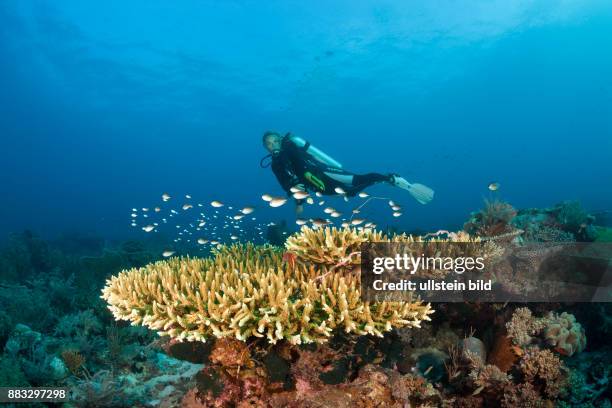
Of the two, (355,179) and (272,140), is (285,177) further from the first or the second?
(355,179)

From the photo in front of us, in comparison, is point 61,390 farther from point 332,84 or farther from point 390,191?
Answer: point 390,191

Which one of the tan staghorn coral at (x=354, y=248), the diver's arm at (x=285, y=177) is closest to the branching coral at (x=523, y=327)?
the tan staghorn coral at (x=354, y=248)

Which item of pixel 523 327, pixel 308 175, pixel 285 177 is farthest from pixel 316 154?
pixel 523 327

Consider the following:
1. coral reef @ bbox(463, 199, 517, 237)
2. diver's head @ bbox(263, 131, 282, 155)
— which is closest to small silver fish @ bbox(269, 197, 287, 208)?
coral reef @ bbox(463, 199, 517, 237)

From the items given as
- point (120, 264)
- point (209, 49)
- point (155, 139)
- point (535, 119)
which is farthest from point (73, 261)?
point (535, 119)

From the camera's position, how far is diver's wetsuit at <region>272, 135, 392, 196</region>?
1188cm

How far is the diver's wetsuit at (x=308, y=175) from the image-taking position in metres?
11.9

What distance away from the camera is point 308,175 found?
11.7 metres

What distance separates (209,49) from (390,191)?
105 meters

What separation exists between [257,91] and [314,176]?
72.5 m

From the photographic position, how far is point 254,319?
346 cm

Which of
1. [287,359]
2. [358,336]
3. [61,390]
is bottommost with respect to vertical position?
[61,390]

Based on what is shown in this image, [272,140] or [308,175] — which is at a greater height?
[272,140]

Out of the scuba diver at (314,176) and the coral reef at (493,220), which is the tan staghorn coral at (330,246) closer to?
the coral reef at (493,220)
